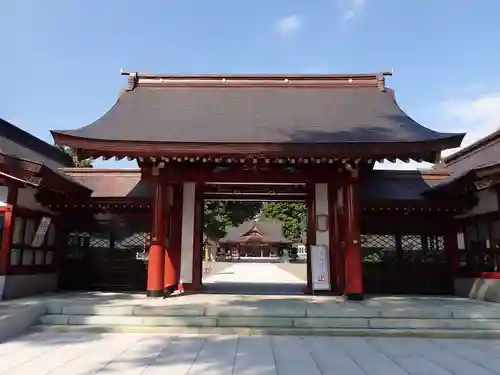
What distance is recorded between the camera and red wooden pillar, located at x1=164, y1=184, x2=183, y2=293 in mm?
9918

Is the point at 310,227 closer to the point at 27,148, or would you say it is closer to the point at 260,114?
the point at 260,114

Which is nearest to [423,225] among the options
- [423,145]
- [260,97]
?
[423,145]

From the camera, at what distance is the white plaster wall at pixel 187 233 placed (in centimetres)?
1043

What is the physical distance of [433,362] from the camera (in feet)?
16.6

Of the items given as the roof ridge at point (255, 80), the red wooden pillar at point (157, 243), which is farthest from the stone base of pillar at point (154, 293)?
the roof ridge at point (255, 80)

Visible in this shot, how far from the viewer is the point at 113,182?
11383 millimetres

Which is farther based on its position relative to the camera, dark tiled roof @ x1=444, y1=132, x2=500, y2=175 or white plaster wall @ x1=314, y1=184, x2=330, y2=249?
dark tiled roof @ x1=444, y1=132, x2=500, y2=175

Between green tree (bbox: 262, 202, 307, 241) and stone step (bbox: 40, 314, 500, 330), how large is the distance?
161 ft

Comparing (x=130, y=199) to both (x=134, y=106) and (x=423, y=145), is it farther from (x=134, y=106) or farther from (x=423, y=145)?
(x=423, y=145)

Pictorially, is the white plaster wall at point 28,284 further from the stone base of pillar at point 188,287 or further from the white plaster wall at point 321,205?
the white plaster wall at point 321,205

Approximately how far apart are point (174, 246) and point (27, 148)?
5.28 m

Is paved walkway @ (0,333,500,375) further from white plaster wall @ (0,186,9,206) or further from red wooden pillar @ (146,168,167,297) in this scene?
white plaster wall @ (0,186,9,206)

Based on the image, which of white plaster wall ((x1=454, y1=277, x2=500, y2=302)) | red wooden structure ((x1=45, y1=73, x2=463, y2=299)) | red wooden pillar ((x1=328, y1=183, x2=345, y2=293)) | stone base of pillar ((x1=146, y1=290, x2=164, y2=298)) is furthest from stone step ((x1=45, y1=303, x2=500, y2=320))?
red wooden pillar ((x1=328, y1=183, x2=345, y2=293))

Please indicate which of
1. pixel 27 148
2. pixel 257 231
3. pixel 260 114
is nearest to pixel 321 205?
pixel 260 114
